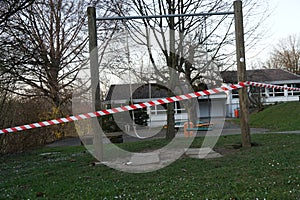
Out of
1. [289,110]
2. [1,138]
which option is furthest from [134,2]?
[289,110]

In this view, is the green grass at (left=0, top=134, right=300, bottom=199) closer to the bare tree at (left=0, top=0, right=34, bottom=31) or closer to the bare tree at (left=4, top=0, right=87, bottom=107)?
the bare tree at (left=0, top=0, right=34, bottom=31)

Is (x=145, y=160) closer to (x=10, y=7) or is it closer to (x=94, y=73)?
(x=94, y=73)

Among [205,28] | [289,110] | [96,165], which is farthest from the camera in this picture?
[289,110]

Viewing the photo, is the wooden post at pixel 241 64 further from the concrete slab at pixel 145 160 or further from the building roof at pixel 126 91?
the building roof at pixel 126 91

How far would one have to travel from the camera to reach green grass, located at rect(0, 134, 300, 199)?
4.81 meters

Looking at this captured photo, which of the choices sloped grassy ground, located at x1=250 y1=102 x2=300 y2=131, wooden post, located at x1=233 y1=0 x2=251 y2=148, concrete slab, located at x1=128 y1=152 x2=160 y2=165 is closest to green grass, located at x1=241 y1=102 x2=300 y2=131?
sloped grassy ground, located at x1=250 y1=102 x2=300 y2=131

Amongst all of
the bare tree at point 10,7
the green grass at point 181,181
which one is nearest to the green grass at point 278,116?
the green grass at point 181,181

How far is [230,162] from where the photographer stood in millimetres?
7301

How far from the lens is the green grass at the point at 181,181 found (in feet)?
15.8

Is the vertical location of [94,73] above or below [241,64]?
below

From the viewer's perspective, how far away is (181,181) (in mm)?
5711

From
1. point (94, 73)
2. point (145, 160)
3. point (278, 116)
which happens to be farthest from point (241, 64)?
point (278, 116)

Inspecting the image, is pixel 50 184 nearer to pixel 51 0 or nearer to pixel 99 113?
pixel 99 113

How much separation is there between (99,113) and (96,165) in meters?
1.26
